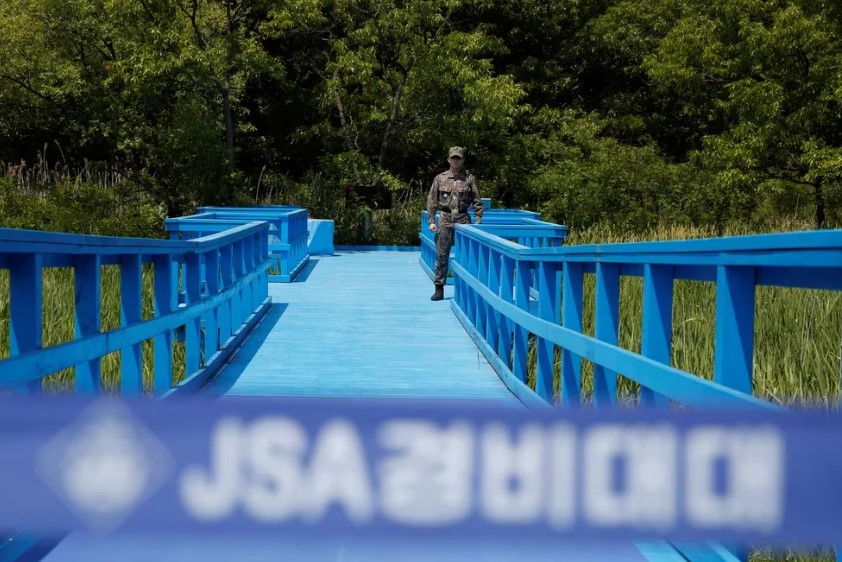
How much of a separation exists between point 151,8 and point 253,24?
5.00m

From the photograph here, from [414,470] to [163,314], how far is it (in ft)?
18.0

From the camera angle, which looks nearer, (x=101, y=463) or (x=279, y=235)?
(x=101, y=463)

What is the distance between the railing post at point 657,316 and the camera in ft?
14.8

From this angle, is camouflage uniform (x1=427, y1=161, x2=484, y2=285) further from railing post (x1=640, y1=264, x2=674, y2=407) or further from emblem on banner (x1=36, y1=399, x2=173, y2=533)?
emblem on banner (x1=36, y1=399, x2=173, y2=533)

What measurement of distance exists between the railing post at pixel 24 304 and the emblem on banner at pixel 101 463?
104 inches

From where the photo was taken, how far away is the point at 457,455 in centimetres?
142

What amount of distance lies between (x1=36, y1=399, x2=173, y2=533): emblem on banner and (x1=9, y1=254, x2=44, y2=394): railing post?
2.63m

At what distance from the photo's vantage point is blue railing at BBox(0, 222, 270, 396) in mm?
3916

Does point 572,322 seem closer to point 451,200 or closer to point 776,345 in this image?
point 776,345

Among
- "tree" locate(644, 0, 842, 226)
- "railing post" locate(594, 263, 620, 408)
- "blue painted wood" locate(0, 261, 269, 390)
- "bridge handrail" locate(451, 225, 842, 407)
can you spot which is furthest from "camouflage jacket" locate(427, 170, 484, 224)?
"tree" locate(644, 0, 842, 226)

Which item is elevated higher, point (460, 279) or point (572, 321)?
point (572, 321)

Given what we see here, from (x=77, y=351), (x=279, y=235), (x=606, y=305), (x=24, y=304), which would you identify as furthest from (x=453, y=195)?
(x=24, y=304)

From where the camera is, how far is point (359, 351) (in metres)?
9.50

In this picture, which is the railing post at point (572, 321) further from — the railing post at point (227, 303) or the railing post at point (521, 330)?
the railing post at point (227, 303)
